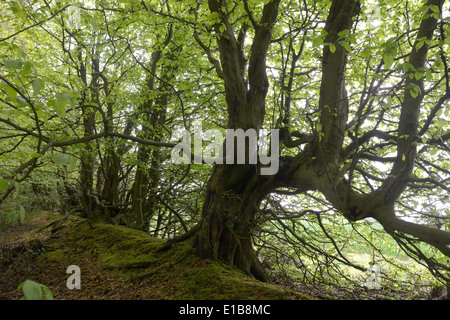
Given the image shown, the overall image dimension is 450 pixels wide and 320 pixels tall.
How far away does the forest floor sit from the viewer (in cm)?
343

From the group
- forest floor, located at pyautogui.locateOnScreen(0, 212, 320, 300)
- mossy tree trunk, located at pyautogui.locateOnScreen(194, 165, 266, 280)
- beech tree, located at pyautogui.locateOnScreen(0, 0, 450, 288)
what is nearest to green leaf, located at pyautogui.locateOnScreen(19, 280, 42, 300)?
beech tree, located at pyautogui.locateOnScreen(0, 0, 450, 288)

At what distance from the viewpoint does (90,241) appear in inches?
263

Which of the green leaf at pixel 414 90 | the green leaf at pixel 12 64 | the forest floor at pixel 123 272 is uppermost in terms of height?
the green leaf at pixel 414 90

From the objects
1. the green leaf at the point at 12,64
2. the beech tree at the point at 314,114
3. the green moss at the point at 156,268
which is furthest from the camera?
the green moss at the point at 156,268

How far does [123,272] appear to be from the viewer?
4605 millimetres

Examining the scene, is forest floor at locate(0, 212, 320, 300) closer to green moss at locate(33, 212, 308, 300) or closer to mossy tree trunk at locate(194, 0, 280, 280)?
green moss at locate(33, 212, 308, 300)

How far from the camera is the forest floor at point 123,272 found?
3427mm

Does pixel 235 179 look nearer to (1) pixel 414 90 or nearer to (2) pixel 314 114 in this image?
(2) pixel 314 114

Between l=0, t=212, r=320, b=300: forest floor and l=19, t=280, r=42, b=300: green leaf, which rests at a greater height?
l=19, t=280, r=42, b=300: green leaf

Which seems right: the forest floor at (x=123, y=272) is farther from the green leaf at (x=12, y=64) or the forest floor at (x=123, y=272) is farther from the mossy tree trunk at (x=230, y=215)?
the green leaf at (x=12, y=64)

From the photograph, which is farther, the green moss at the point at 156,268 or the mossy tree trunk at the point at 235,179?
the mossy tree trunk at the point at 235,179

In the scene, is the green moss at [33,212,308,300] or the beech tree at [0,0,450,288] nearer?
the beech tree at [0,0,450,288]

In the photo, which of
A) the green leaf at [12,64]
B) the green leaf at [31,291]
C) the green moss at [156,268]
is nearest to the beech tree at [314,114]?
the green leaf at [12,64]
